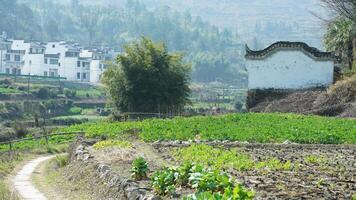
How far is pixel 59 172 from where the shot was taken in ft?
82.8

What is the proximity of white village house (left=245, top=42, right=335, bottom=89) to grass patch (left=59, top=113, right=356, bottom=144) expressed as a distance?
16.7 m

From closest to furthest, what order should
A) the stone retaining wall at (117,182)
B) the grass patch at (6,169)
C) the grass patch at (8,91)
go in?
the stone retaining wall at (117,182) → the grass patch at (6,169) → the grass patch at (8,91)

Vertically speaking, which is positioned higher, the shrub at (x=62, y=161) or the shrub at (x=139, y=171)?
the shrub at (x=139, y=171)

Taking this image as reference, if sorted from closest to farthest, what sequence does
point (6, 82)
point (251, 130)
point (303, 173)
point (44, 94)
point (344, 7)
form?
point (303, 173)
point (251, 130)
point (344, 7)
point (44, 94)
point (6, 82)

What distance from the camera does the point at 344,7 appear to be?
120 feet

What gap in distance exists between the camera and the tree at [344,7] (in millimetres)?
35953

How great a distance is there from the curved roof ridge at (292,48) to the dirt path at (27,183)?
84.5ft

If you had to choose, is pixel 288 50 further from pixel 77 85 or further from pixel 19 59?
pixel 19 59

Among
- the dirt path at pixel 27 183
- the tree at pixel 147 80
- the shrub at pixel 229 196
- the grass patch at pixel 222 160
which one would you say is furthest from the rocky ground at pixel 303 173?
the tree at pixel 147 80

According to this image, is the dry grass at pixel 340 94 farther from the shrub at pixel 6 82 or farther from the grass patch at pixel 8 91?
the shrub at pixel 6 82

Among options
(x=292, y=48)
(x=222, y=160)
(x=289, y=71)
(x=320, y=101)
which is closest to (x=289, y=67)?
(x=289, y=71)

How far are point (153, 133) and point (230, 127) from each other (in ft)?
11.3

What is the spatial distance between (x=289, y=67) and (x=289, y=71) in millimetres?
301

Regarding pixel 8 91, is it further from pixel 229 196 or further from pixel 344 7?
pixel 229 196
